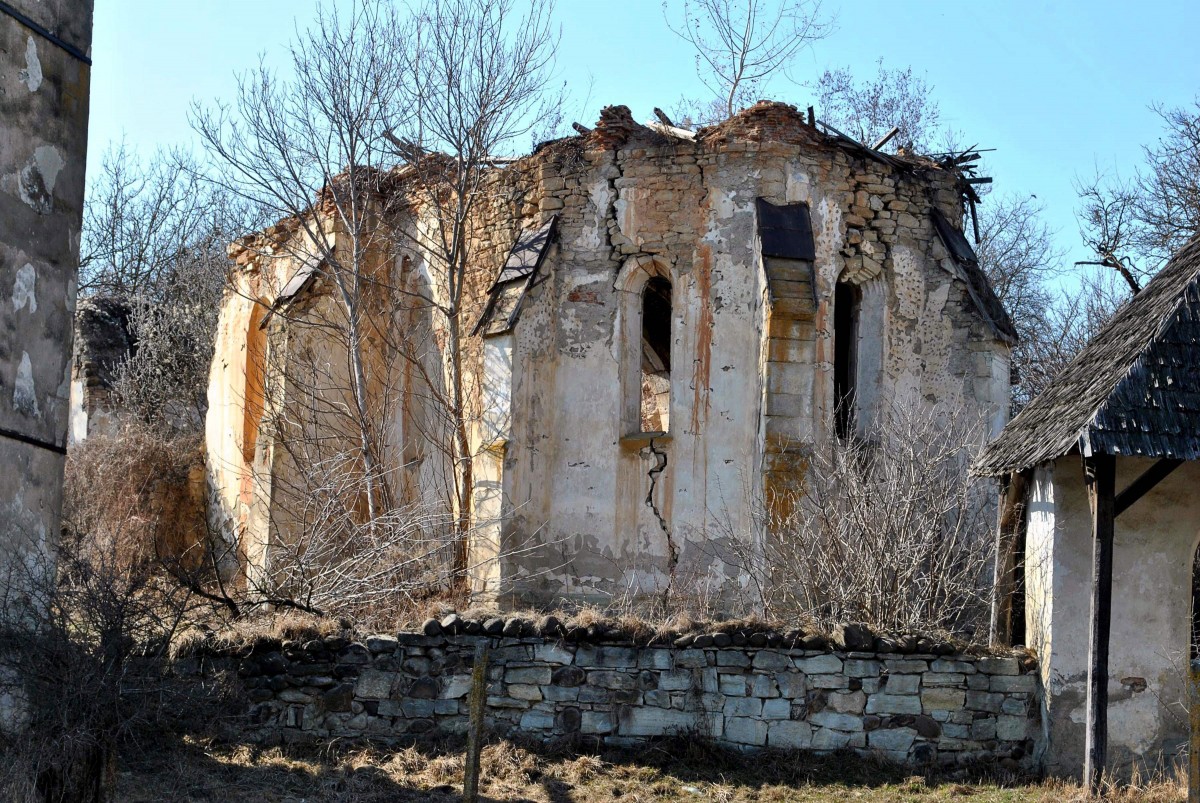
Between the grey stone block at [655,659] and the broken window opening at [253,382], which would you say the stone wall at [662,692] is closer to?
the grey stone block at [655,659]

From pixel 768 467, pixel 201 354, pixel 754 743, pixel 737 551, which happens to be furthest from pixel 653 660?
pixel 201 354

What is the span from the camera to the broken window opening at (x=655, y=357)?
1761 cm

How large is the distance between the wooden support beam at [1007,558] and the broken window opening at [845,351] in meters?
3.03

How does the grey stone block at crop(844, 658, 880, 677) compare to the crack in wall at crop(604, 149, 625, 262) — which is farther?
the crack in wall at crop(604, 149, 625, 262)

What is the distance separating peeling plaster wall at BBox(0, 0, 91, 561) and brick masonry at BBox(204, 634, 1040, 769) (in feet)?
6.79

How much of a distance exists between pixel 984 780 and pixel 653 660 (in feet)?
8.35

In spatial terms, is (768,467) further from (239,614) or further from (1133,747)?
(239,614)

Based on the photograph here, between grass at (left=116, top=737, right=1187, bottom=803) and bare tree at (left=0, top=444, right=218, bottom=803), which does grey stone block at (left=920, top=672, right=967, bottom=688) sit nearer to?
grass at (left=116, top=737, right=1187, bottom=803)

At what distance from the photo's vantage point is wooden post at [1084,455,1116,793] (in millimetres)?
9094

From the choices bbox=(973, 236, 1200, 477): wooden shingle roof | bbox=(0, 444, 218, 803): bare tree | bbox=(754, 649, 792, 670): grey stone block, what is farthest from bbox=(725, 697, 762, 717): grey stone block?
bbox=(0, 444, 218, 803): bare tree

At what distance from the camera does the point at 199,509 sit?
1967 cm

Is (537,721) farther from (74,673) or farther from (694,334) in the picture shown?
(694,334)

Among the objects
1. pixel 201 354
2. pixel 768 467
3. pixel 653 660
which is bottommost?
pixel 653 660

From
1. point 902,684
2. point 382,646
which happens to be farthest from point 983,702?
point 382,646
